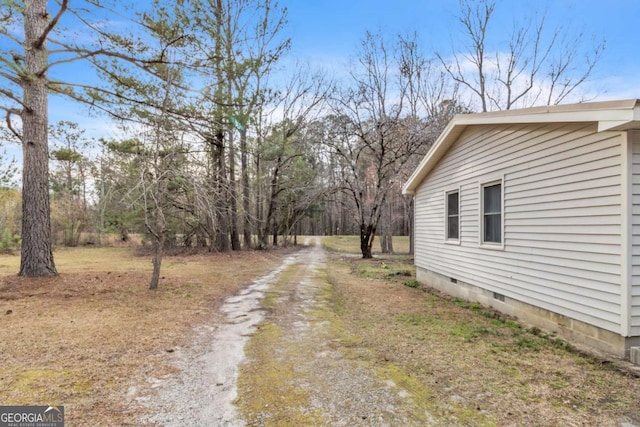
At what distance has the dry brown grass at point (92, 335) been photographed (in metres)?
2.79

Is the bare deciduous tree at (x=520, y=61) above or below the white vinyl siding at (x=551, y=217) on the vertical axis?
above

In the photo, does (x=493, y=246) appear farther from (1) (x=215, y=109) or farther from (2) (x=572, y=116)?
(1) (x=215, y=109)

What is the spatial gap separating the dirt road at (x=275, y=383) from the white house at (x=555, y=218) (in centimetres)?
274

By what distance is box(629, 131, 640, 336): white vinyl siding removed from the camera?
139 inches

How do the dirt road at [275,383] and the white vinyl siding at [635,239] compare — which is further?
the white vinyl siding at [635,239]

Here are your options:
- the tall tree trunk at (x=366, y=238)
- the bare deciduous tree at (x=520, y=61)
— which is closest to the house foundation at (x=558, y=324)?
the tall tree trunk at (x=366, y=238)

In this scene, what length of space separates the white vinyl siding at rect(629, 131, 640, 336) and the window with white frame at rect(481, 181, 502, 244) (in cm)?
234

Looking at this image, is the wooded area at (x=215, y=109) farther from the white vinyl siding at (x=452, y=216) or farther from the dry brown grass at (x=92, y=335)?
the white vinyl siding at (x=452, y=216)

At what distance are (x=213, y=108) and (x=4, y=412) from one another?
7.97m

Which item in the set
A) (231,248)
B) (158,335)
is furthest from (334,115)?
(158,335)

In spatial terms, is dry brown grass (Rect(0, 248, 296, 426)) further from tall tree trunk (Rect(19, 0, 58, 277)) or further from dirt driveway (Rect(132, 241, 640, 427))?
tall tree trunk (Rect(19, 0, 58, 277))

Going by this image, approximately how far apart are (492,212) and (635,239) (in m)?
2.67

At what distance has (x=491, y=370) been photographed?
342cm

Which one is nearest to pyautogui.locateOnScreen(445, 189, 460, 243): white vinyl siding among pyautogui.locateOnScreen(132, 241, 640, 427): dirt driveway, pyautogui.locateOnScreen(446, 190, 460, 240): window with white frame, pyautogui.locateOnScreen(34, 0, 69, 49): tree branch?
pyautogui.locateOnScreen(446, 190, 460, 240): window with white frame
